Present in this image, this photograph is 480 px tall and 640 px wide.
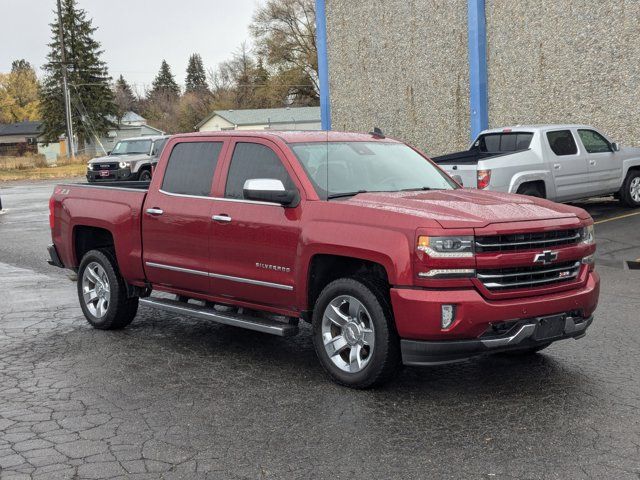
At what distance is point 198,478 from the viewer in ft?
13.9

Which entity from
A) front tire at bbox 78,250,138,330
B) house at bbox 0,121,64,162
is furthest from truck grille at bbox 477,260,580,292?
house at bbox 0,121,64,162

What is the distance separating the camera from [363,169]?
661 cm

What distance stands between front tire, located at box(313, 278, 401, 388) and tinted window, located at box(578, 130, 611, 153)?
430 inches

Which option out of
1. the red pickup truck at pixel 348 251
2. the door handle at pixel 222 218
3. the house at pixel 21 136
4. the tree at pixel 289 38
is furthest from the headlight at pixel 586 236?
the house at pixel 21 136

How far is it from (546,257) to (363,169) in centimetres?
177

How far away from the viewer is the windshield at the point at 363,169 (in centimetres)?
635

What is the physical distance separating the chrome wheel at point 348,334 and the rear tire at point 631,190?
12.0 meters

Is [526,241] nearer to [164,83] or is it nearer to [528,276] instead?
[528,276]

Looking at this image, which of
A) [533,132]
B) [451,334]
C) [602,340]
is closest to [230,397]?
[451,334]

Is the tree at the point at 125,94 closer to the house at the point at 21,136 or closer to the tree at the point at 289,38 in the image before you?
the house at the point at 21,136

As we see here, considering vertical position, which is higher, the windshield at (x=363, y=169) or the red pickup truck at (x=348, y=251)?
the windshield at (x=363, y=169)

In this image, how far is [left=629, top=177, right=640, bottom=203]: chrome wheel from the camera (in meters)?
16.3

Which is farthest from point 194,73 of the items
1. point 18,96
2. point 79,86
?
point 79,86

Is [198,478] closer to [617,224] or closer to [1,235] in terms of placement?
[617,224]
